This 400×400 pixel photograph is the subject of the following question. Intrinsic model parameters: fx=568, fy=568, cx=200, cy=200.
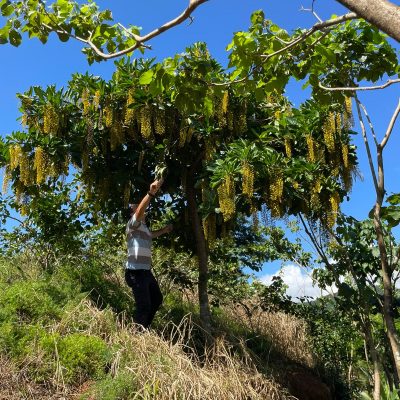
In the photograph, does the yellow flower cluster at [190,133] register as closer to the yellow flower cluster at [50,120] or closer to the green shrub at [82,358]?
the yellow flower cluster at [50,120]

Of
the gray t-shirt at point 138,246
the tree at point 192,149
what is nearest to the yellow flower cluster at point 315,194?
the tree at point 192,149

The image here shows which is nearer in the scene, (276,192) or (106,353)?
(106,353)

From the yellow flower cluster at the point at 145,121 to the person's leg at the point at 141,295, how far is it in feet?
4.91

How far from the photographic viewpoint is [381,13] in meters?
2.12

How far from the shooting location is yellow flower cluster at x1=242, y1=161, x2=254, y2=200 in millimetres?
5348

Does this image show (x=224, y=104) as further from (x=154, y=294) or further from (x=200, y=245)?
(x=154, y=294)

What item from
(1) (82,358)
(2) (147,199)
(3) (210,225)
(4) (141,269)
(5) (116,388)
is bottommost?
(5) (116,388)

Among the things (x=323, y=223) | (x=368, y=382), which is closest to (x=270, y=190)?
(x=323, y=223)

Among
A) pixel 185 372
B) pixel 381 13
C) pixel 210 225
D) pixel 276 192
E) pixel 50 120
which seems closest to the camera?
pixel 381 13

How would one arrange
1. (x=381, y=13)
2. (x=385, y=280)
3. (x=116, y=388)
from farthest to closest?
(x=116, y=388)
(x=385, y=280)
(x=381, y=13)

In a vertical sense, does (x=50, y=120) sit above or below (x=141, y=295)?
above

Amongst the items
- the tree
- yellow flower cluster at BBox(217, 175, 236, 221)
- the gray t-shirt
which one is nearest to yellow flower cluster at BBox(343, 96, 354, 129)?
the tree

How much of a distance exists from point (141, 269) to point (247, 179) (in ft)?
5.17

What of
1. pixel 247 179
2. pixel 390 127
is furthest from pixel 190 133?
pixel 390 127
